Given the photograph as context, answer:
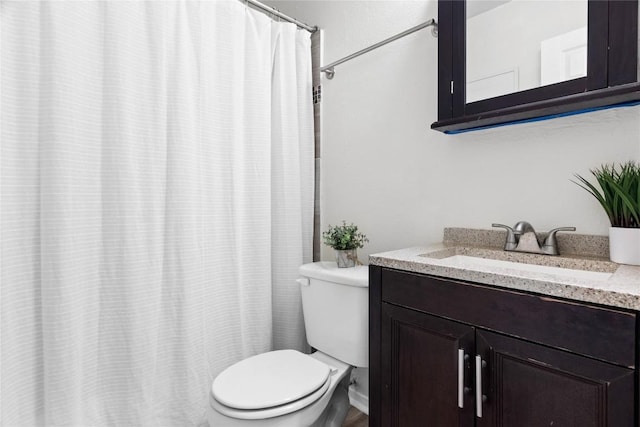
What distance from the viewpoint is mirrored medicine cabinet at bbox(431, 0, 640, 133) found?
0.93 meters

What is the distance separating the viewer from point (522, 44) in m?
1.17

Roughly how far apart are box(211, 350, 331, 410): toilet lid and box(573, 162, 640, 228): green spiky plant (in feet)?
3.38

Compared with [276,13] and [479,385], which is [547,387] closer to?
[479,385]

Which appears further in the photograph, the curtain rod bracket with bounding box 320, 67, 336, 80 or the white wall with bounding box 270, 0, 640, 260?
the curtain rod bracket with bounding box 320, 67, 336, 80

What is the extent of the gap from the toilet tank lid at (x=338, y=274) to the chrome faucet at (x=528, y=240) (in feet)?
1.68

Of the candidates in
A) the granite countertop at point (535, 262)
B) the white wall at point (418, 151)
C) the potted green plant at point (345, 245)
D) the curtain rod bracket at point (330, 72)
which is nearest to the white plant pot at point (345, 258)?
the potted green plant at point (345, 245)

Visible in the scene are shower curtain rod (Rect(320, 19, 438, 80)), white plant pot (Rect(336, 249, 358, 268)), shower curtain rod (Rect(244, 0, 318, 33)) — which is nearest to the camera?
shower curtain rod (Rect(320, 19, 438, 80))

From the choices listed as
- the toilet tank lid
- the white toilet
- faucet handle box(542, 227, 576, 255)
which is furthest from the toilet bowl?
faucet handle box(542, 227, 576, 255)

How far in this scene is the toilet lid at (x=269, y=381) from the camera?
41.7 inches

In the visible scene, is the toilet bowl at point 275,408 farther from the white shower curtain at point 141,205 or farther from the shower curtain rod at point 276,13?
the shower curtain rod at point 276,13

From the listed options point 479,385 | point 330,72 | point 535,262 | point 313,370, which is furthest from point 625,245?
point 330,72

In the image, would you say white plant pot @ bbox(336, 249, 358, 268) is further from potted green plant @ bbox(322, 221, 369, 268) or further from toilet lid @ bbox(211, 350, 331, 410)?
toilet lid @ bbox(211, 350, 331, 410)

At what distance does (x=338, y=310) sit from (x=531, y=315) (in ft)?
2.36

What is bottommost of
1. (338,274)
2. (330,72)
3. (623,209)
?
(338,274)
